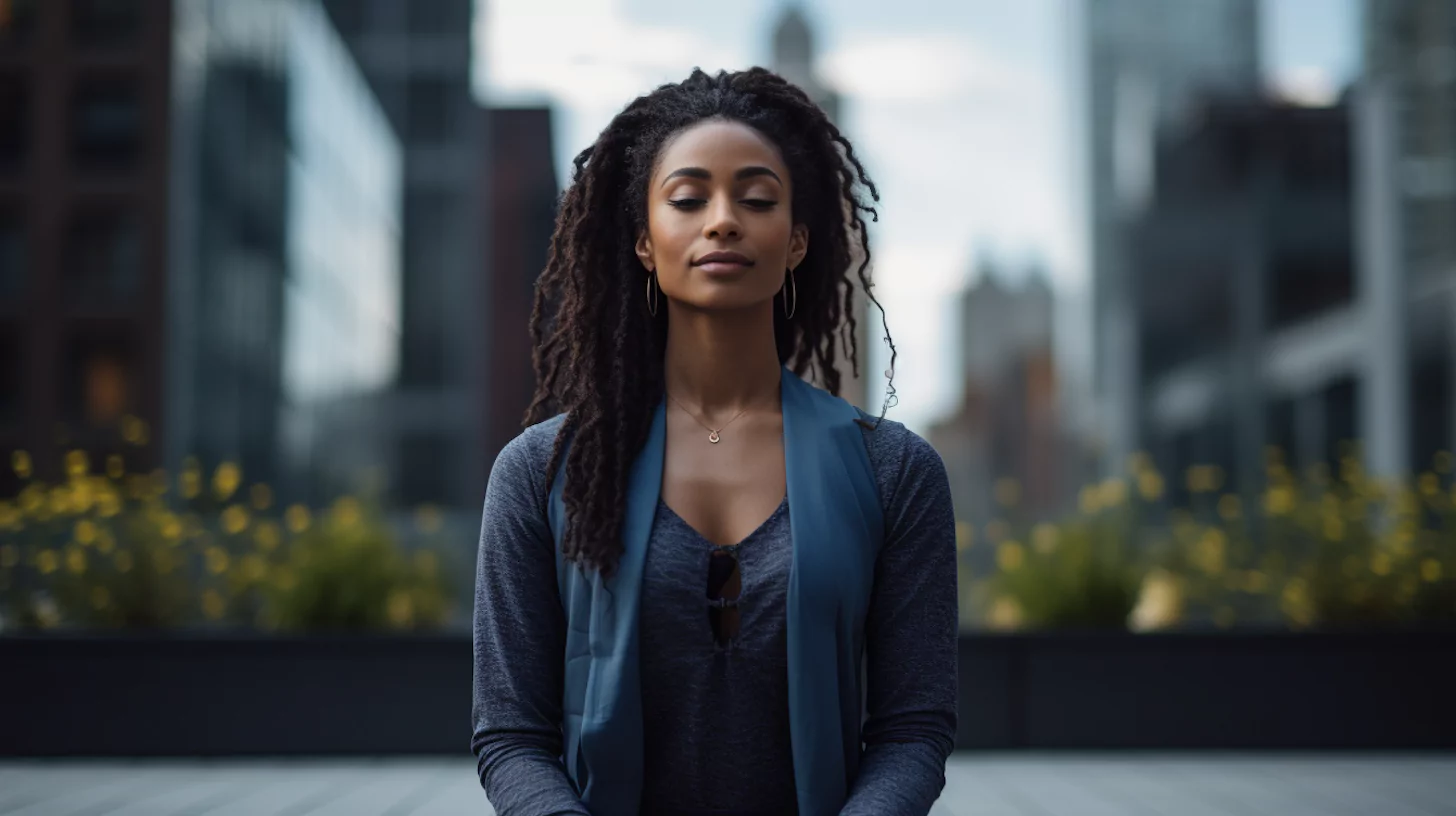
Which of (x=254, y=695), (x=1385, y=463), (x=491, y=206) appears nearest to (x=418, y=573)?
(x=254, y=695)

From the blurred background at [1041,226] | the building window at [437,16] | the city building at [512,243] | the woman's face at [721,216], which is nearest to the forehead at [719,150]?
the woman's face at [721,216]

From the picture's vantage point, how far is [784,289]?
5.52 ft

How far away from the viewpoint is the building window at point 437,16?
11070 mm

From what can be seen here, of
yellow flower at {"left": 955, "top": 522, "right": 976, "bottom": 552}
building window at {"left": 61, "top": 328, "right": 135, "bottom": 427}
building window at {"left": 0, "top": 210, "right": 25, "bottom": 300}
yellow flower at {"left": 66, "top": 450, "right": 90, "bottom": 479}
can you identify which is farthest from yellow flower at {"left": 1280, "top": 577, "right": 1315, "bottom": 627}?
building window at {"left": 0, "top": 210, "right": 25, "bottom": 300}

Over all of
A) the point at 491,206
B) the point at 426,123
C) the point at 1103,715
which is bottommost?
the point at 1103,715

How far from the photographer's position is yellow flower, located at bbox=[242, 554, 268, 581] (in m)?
5.52

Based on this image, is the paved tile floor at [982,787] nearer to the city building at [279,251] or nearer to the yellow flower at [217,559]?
the yellow flower at [217,559]

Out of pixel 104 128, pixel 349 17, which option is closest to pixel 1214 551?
pixel 349 17

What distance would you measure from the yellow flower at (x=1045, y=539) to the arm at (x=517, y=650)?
14.3 ft

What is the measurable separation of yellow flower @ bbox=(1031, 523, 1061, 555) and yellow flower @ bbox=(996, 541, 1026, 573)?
8 centimetres

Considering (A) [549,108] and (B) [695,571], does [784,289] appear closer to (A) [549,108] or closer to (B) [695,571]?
(B) [695,571]

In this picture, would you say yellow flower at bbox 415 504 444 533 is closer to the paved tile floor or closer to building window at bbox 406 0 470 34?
the paved tile floor

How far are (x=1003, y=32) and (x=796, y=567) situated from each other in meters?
8.84

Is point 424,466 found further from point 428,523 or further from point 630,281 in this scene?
point 630,281
